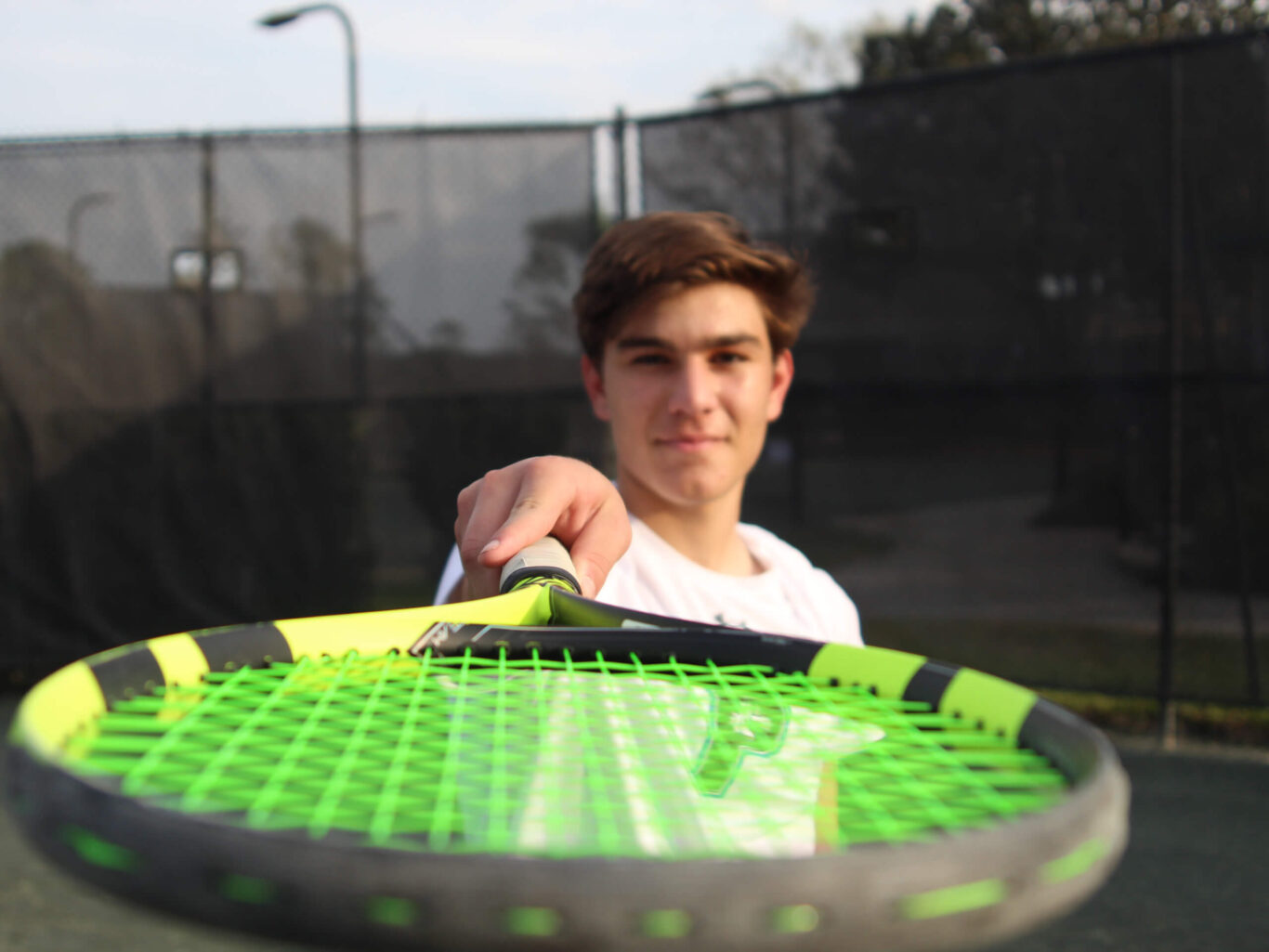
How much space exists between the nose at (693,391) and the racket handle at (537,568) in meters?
0.35

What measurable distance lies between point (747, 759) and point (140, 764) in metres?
0.59

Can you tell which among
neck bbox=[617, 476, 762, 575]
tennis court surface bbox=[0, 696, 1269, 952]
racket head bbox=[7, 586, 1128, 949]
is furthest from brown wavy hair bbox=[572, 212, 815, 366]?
tennis court surface bbox=[0, 696, 1269, 952]

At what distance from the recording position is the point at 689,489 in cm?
170

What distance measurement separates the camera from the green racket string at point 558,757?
2.61 feet

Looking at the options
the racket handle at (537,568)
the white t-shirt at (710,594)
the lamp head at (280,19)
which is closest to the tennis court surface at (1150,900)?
the white t-shirt at (710,594)

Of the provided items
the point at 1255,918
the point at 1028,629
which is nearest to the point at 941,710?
the point at 1255,918

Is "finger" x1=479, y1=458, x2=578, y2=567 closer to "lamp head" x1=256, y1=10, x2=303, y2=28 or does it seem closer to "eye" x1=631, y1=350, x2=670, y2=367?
"eye" x1=631, y1=350, x2=670, y2=367

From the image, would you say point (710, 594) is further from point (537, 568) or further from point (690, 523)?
point (537, 568)

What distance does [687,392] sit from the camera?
164 cm

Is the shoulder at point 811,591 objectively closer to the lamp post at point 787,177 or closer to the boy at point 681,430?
the boy at point 681,430

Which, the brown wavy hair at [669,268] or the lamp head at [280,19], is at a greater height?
the lamp head at [280,19]

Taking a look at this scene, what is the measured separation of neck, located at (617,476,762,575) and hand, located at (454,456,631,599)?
0.17m

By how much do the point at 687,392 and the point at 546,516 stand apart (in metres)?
0.35

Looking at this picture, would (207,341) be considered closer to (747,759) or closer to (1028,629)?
(1028,629)
